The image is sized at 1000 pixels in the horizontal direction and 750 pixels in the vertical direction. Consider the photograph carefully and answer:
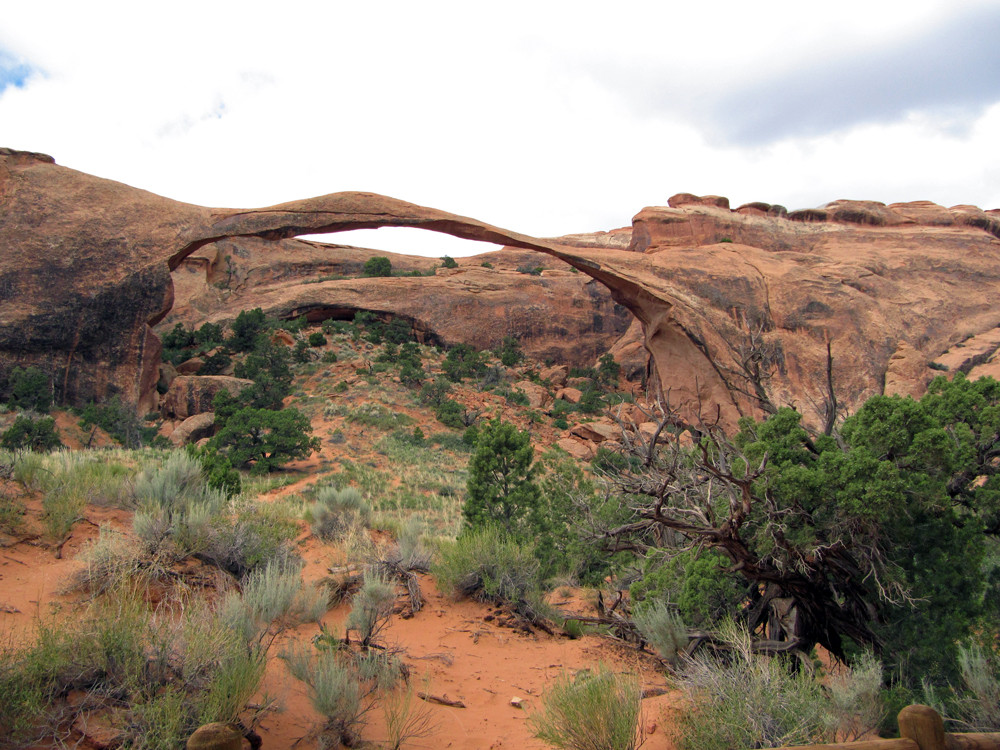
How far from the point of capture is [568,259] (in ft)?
53.2

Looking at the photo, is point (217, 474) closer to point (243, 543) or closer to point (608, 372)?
point (243, 543)

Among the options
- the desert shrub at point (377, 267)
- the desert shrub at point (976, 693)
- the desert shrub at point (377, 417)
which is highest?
the desert shrub at point (377, 267)

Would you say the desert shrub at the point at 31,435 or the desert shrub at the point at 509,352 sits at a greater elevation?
the desert shrub at the point at 509,352

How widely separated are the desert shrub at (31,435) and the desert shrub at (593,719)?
41.1 ft

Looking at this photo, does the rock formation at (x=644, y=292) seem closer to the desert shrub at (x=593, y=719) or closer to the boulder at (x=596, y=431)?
the boulder at (x=596, y=431)

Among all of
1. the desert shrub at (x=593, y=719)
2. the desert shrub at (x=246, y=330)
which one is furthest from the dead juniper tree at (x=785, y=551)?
the desert shrub at (x=246, y=330)

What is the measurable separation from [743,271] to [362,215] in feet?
37.0

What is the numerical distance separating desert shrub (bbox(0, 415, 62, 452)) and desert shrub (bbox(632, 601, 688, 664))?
12140mm

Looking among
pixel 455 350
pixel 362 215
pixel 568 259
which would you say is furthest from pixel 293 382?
pixel 568 259

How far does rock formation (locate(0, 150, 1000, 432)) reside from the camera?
14188 millimetres

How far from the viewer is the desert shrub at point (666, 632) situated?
→ 495 cm

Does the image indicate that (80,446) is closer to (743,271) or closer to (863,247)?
(743,271)

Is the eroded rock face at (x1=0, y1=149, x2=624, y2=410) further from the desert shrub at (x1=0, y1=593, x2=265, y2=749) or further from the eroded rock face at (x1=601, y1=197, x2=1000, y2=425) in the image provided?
the desert shrub at (x1=0, y1=593, x2=265, y2=749)

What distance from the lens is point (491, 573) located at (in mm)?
6504
